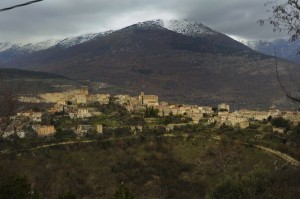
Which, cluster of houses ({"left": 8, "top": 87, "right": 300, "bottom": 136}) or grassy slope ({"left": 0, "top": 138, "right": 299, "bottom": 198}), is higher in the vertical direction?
cluster of houses ({"left": 8, "top": 87, "right": 300, "bottom": 136})

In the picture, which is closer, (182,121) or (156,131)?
(156,131)

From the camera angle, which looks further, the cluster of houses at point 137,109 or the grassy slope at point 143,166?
the cluster of houses at point 137,109

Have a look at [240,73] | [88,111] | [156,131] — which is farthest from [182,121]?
[240,73]

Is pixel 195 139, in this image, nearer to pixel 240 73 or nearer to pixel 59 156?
pixel 59 156

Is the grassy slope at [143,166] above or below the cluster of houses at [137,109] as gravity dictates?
below

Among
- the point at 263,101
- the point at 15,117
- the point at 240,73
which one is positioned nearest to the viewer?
the point at 15,117

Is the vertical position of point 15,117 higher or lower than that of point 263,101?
higher

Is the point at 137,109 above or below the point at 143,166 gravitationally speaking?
above

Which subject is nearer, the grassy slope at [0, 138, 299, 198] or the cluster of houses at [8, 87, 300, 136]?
the grassy slope at [0, 138, 299, 198]

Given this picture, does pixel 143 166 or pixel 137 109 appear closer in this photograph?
pixel 143 166

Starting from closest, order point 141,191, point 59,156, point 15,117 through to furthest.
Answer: point 15,117 < point 141,191 < point 59,156
